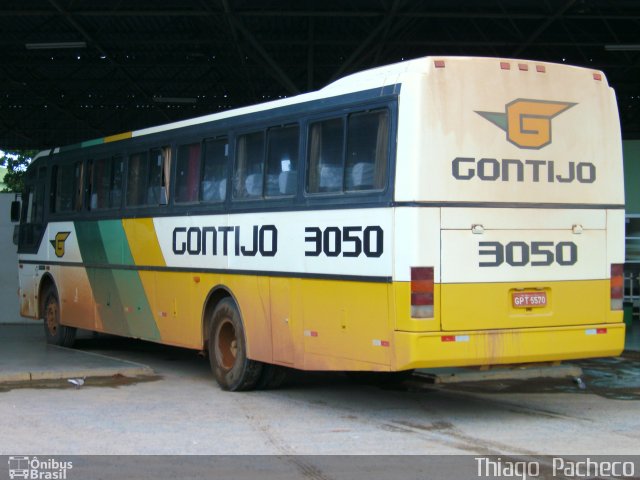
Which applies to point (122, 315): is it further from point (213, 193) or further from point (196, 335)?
point (213, 193)

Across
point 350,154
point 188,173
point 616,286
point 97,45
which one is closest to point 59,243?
point 188,173

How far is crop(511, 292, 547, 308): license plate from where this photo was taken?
903 cm

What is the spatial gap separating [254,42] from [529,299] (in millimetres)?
13431

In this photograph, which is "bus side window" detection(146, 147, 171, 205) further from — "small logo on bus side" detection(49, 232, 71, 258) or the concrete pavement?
"small logo on bus side" detection(49, 232, 71, 258)

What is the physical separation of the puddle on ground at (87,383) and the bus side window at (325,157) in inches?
165

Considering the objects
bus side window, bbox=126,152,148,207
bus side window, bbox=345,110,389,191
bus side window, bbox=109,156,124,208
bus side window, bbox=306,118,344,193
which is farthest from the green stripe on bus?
bus side window, bbox=345,110,389,191

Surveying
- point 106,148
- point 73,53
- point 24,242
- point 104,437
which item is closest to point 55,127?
point 73,53

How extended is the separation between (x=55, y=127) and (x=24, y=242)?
2006 cm

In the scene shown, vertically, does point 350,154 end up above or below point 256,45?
below

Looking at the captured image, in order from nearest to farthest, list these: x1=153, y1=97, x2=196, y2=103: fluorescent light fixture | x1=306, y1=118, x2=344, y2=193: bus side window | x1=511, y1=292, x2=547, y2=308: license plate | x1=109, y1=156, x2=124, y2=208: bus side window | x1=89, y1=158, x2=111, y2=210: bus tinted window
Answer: x1=511, y1=292, x2=547, y2=308: license plate
x1=306, y1=118, x2=344, y2=193: bus side window
x1=109, y1=156, x2=124, y2=208: bus side window
x1=89, y1=158, x2=111, y2=210: bus tinted window
x1=153, y1=97, x2=196, y2=103: fluorescent light fixture

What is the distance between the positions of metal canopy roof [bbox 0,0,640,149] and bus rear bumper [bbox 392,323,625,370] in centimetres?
1116

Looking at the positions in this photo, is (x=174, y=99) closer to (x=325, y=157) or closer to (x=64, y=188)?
(x=64, y=188)

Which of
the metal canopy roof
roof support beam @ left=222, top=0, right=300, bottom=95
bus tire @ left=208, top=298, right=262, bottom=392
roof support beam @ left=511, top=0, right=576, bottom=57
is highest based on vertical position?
the metal canopy roof

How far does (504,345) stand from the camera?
8.91 m
